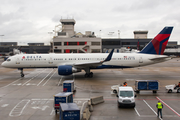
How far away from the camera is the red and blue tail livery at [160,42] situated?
111 ft

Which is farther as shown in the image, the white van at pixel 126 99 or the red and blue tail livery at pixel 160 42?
the red and blue tail livery at pixel 160 42

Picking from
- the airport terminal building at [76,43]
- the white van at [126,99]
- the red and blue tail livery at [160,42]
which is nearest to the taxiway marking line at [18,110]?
the white van at [126,99]

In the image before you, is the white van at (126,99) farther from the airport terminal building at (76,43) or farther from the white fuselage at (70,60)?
the airport terminal building at (76,43)

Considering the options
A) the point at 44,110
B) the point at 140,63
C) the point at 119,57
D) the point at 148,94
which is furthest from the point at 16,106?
the point at 140,63

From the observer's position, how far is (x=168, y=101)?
60.2ft

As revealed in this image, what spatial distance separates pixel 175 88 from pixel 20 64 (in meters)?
27.1

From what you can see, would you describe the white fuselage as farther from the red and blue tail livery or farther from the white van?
the white van

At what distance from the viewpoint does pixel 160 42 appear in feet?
112

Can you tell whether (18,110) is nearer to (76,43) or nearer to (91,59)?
(91,59)

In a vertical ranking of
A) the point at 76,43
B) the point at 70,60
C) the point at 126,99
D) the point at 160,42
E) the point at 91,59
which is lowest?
the point at 126,99

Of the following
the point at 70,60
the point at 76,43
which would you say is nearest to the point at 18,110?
the point at 70,60

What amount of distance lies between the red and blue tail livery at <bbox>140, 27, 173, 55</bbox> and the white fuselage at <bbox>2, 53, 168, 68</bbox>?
1.16 m

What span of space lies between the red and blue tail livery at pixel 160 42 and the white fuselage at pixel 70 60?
1.16 meters

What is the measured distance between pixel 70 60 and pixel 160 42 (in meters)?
18.2
